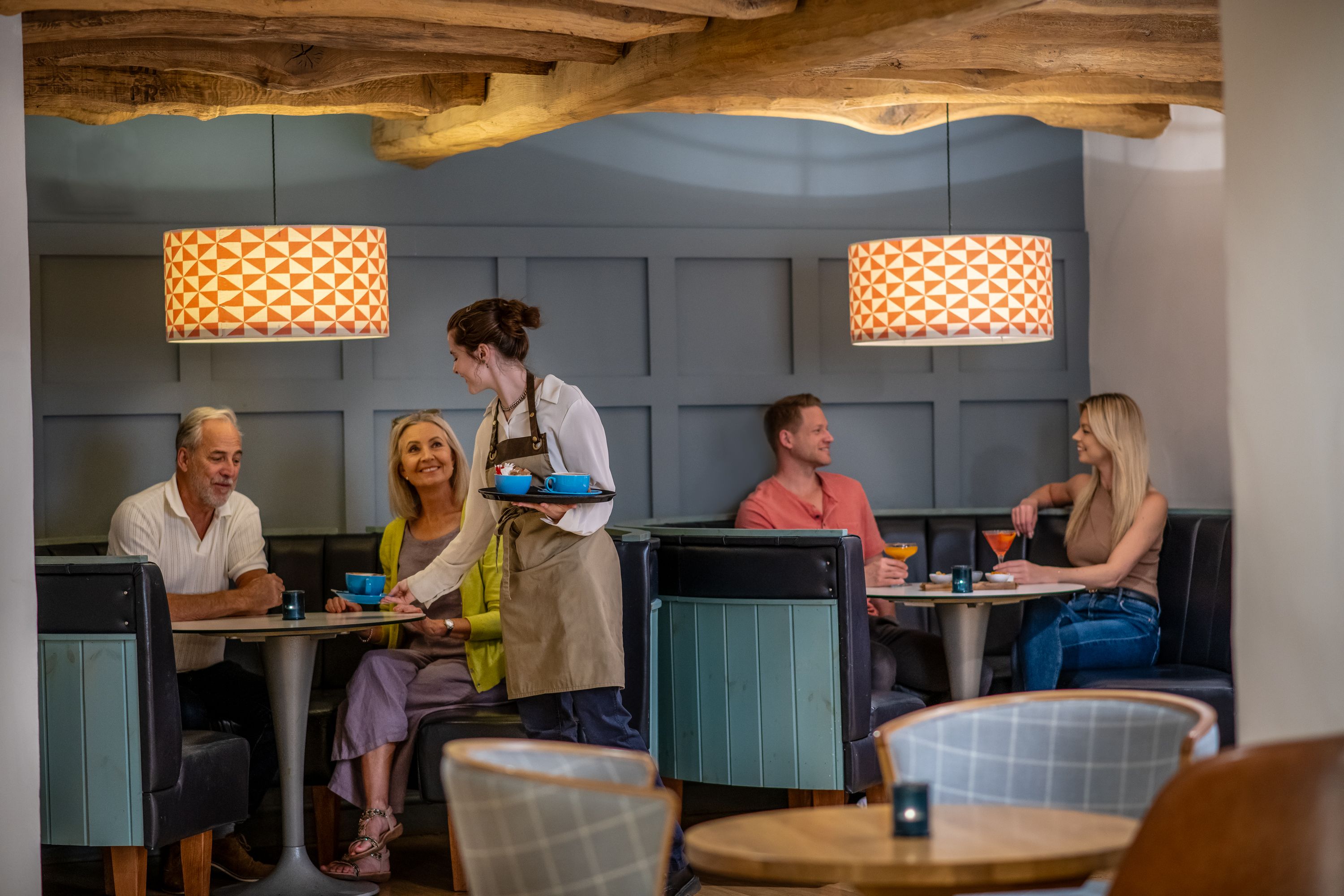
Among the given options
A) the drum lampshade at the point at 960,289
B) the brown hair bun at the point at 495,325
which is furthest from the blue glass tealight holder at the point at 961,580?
the brown hair bun at the point at 495,325

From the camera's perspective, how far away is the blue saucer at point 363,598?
3887 millimetres

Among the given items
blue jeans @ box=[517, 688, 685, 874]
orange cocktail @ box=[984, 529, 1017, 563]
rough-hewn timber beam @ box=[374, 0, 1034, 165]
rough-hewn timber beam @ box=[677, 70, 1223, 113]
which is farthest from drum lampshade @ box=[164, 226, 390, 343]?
orange cocktail @ box=[984, 529, 1017, 563]

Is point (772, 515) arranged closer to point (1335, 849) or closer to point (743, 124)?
point (743, 124)

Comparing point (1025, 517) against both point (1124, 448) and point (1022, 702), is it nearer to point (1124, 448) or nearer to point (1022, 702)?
point (1124, 448)

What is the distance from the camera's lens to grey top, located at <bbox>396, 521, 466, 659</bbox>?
4.18 meters

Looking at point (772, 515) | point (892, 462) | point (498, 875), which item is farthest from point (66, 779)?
point (892, 462)

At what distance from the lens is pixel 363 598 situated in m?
3.89

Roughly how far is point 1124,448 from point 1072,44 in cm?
143

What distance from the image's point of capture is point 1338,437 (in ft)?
7.24

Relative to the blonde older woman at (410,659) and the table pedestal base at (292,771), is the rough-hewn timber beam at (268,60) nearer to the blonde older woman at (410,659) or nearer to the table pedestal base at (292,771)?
the blonde older woman at (410,659)

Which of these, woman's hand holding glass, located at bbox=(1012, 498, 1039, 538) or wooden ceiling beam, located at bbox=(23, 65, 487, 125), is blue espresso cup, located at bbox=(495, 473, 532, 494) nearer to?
wooden ceiling beam, located at bbox=(23, 65, 487, 125)

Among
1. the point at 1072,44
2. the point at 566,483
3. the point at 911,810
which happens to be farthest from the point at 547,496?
the point at 1072,44

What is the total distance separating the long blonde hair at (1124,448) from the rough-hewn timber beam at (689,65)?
162 cm

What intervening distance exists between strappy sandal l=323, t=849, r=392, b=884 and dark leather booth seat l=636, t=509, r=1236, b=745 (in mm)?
1212
